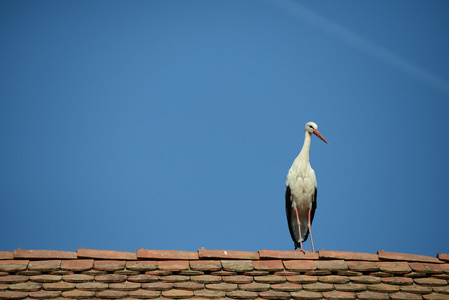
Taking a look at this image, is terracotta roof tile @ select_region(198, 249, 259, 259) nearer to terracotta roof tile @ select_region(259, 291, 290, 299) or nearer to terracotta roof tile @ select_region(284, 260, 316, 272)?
terracotta roof tile @ select_region(284, 260, 316, 272)

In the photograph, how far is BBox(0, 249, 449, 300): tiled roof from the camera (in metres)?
6.98

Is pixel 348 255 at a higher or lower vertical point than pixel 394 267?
higher

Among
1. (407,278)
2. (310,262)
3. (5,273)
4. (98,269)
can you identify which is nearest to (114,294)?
(98,269)

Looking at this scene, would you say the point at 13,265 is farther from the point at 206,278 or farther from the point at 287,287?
the point at 287,287

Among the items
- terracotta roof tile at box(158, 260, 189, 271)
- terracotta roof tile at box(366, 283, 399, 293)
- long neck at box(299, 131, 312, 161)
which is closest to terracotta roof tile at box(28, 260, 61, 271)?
terracotta roof tile at box(158, 260, 189, 271)

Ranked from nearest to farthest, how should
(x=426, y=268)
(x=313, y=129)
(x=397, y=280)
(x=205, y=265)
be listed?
(x=205, y=265), (x=397, y=280), (x=426, y=268), (x=313, y=129)

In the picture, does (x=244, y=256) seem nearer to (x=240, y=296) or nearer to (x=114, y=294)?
(x=240, y=296)

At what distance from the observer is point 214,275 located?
7281 millimetres

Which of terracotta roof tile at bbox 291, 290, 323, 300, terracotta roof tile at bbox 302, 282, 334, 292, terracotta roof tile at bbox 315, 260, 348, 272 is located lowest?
terracotta roof tile at bbox 291, 290, 323, 300

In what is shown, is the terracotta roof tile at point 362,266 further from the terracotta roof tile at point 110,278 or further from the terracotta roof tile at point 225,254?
the terracotta roof tile at point 110,278

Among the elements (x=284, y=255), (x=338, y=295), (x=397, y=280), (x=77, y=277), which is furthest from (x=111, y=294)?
(x=397, y=280)

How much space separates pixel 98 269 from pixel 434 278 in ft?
13.5

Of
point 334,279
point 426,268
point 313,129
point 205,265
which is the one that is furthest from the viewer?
point 313,129

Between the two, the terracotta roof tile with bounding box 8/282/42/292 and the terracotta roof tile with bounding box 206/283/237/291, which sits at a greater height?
the terracotta roof tile with bounding box 8/282/42/292
